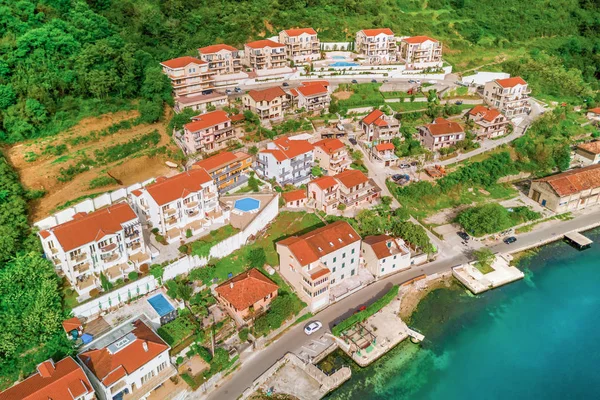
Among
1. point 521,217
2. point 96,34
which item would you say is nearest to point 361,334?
point 521,217

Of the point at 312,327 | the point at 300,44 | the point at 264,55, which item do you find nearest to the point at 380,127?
the point at 264,55

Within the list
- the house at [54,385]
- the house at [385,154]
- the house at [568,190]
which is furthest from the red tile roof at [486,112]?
the house at [54,385]

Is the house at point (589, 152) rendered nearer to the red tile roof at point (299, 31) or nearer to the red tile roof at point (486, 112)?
the red tile roof at point (486, 112)

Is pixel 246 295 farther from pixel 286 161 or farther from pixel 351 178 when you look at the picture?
pixel 351 178

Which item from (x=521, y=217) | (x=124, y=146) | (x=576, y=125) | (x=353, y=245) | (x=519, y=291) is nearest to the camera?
(x=353, y=245)

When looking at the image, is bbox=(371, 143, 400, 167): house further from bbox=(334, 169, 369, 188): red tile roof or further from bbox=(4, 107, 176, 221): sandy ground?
bbox=(4, 107, 176, 221): sandy ground

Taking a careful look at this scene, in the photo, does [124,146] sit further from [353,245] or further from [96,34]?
[353,245]

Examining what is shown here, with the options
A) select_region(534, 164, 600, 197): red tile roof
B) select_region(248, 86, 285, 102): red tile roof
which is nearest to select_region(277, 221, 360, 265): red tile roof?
select_region(248, 86, 285, 102): red tile roof
